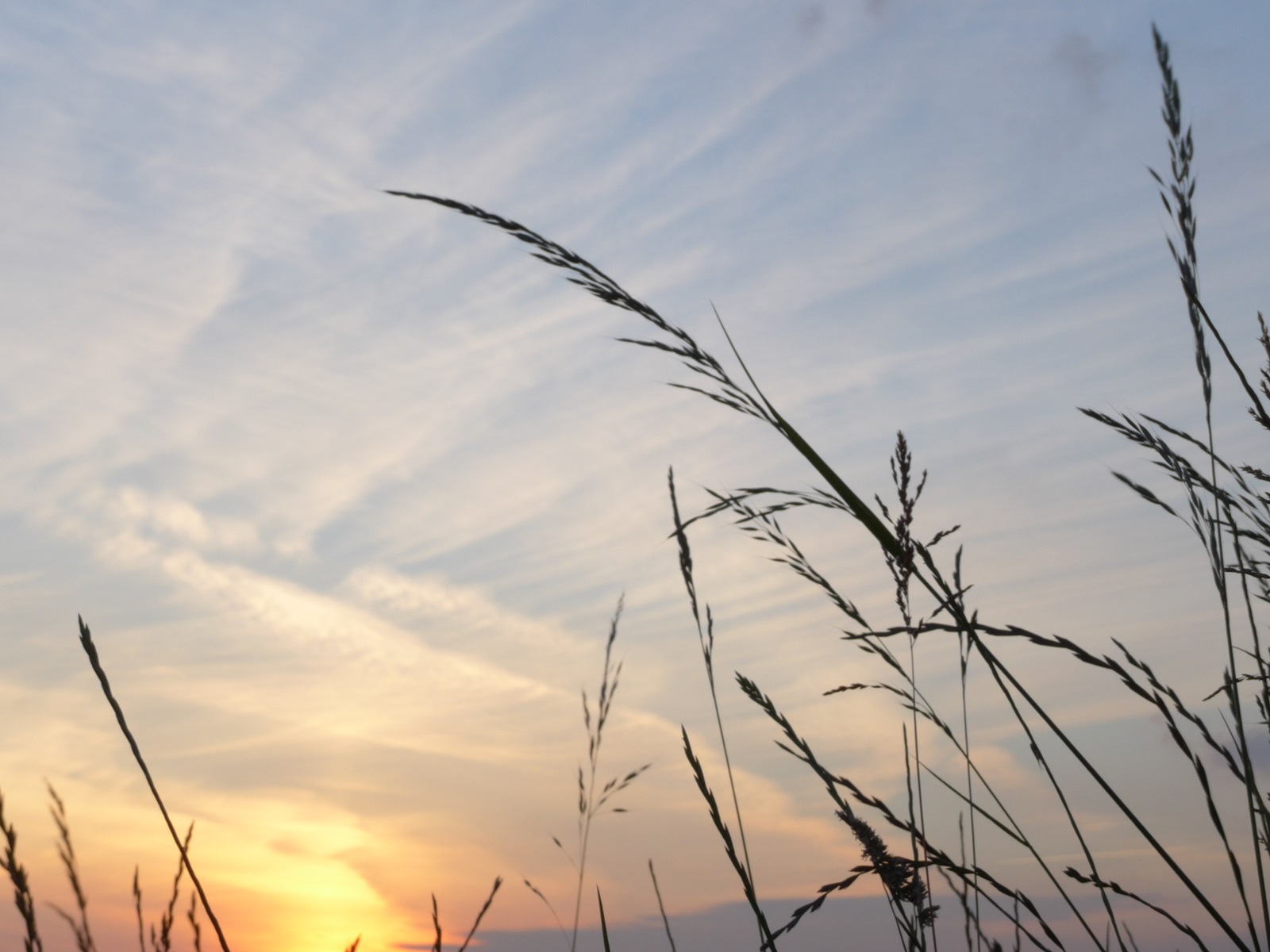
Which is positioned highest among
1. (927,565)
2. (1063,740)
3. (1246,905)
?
(927,565)

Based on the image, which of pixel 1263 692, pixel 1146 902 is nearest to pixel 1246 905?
pixel 1146 902

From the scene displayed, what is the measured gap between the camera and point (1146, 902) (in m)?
1.36

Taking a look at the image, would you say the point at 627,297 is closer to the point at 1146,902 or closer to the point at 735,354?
the point at 735,354

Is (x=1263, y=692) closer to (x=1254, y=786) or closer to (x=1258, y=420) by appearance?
(x=1254, y=786)

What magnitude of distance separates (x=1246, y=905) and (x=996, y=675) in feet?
1.56

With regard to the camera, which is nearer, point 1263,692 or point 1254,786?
point 1254,786

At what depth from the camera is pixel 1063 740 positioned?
131cm

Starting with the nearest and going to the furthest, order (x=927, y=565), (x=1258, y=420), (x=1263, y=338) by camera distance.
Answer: (x=927, y=565), (x=1258, y=420), (x=1263, y=338)

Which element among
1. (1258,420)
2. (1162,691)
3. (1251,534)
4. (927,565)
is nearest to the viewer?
(927,565)

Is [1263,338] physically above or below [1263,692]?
above

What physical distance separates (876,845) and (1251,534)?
2.64 feet

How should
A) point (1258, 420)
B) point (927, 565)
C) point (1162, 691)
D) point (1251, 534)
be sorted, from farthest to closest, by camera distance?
1. point (1258, 420)
2. point (1251, 534)
3. point (1162, 691)
4. point (927, 565)

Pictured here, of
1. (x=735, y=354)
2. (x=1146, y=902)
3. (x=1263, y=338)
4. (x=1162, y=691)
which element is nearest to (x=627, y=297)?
(x=735, y=354)

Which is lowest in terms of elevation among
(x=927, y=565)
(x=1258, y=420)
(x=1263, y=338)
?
(x=927, y=565)
